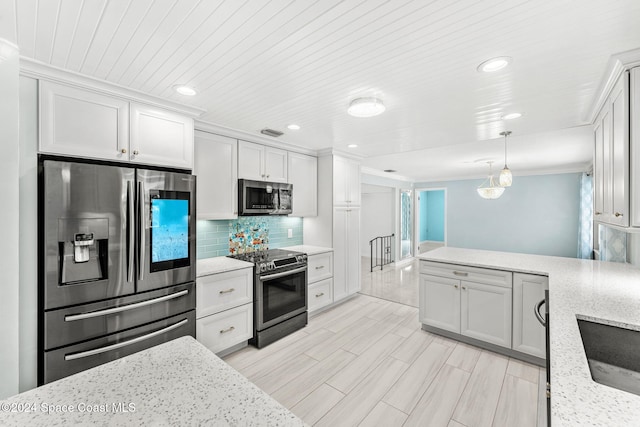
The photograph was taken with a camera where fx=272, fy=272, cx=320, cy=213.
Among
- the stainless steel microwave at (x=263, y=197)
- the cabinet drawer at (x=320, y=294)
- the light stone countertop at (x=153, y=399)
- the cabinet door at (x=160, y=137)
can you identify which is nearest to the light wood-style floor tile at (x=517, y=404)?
the light stone countertop at (x=153, y=399)

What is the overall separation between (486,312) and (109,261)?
341 cm

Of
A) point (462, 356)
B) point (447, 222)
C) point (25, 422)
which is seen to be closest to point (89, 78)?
point (25, 422)

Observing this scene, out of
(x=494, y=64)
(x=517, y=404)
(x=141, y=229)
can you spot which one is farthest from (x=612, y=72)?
(x=141, y=229)

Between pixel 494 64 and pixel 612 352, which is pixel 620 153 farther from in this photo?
pixel 612 352

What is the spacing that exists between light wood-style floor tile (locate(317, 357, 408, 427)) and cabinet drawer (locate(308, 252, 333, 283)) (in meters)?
1.39

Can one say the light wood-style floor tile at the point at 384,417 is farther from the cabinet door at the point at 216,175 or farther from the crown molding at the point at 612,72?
the crown molding at the point at 612,72

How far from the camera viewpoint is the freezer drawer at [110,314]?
5.75ft

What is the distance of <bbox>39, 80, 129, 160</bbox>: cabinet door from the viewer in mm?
1782

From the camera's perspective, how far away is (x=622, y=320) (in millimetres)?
1374

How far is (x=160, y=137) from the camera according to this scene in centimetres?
229

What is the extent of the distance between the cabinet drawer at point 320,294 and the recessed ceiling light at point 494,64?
294cm

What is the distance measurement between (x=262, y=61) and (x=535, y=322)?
320 cm

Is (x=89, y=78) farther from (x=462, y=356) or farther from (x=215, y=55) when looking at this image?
(x=462, y=356)

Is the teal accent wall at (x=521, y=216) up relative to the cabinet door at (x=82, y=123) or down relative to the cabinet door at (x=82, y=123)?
down
